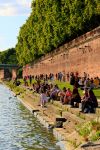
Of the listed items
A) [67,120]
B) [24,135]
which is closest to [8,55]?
[67,120]

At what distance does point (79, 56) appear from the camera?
49.8m

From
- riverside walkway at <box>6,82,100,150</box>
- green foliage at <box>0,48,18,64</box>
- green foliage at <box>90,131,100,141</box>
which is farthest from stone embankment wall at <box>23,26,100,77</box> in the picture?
green foliage at <box>0,48,18,64</box>

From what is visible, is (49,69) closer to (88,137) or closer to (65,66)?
(65,66)

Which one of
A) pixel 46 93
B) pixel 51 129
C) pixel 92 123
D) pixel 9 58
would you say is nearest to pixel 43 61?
pixel 46 93

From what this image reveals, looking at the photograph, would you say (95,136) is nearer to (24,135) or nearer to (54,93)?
(24,135)

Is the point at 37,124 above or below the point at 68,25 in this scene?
below

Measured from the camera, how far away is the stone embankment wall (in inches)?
1679

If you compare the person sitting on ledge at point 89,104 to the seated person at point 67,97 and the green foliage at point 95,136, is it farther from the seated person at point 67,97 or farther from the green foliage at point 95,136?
the green foliage at point 95,136

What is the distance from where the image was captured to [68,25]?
182ft

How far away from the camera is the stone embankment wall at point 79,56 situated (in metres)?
42.7

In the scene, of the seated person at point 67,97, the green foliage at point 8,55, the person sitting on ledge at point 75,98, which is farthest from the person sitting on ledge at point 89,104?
the green foliage at point 8,55

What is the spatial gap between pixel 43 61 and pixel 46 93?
45413 millimetres

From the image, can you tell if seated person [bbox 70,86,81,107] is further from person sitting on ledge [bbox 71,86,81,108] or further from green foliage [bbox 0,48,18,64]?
green foliage [bbox 0,48,18,64]

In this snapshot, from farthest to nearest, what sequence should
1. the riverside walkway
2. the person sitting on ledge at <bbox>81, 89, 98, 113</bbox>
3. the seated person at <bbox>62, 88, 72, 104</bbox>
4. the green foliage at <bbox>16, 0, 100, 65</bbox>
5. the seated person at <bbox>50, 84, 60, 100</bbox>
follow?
the green foliage at <bbox>16, 0, 100, 65</bbox> → the seated person at <bbox>50, 84, 60, 100</bbox> → the seated person at <bbox>62, 88, 72, 104</bbox> → the person sitting on ledge at <bbox>81, 89, 98, 113</bbox> → the riverside walkway
